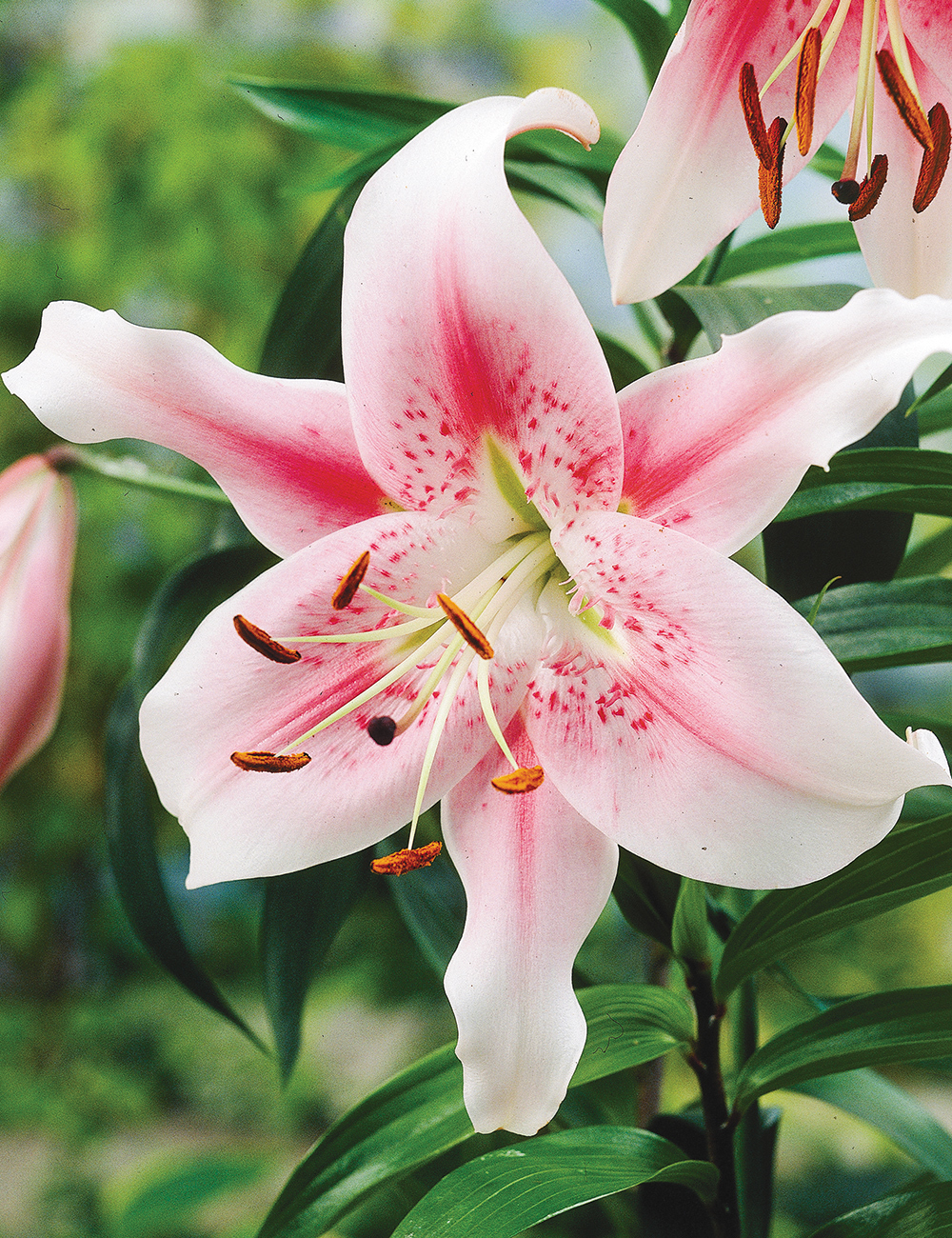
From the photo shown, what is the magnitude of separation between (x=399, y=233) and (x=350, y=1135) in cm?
26

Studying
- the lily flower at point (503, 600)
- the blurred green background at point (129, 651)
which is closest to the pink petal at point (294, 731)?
the lily flower at point (503, 600)

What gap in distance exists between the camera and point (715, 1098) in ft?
1.11

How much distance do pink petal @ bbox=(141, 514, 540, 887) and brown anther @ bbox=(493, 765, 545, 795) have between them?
1.1 inches

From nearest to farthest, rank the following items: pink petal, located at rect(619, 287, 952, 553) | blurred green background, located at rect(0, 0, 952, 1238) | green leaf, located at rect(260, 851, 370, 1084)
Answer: pink petal, located at rect(619, 287, 952, 553)
green leaf, located at rect(260, 851, 370, 1084)
blurred green background, located at rect(0, 0, 952, 1238)

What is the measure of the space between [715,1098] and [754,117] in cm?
28

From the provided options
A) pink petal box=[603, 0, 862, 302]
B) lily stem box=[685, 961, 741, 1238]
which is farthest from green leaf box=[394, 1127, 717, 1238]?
pink petal box=[603, 0, 862, 302]

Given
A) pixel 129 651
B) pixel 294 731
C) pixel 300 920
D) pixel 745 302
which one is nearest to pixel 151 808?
pixel 300 920

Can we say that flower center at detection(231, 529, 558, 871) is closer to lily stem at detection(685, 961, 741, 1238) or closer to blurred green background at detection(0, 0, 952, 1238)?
lily stem at detection(685, 961, 741, 1238)

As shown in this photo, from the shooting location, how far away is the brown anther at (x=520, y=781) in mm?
240

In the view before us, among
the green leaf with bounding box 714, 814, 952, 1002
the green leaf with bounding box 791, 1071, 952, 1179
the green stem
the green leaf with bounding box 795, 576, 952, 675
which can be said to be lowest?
the green leaf with bounding box 791, 1071, 952, 1179

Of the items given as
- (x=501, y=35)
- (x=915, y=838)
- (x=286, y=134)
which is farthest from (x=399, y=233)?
(x=501, y=35)

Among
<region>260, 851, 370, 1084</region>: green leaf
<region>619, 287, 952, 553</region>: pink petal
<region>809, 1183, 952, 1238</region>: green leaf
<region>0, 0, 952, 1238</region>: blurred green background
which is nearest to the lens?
<region>619, 287, 952, 553</region>: pink petal

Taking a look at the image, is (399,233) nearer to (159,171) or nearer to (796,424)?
(796,424)

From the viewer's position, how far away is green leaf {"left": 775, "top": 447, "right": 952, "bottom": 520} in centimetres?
28
